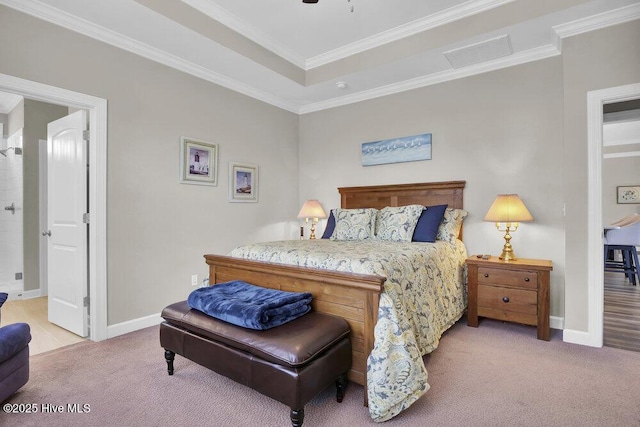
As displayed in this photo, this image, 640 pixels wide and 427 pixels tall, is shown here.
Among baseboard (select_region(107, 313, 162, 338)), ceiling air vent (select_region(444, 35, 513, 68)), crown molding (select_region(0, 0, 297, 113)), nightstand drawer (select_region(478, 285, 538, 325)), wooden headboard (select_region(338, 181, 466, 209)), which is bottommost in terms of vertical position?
baseboard (select_region(107, 313, 162, 338))

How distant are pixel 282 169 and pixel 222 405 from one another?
3.41m

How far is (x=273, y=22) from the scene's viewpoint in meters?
3.23

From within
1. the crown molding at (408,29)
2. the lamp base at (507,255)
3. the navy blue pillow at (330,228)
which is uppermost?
the crown molding at (408,29)

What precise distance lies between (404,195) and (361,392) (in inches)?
99.0

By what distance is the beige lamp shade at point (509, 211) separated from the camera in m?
3.01

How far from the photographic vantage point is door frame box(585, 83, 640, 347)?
2662mm

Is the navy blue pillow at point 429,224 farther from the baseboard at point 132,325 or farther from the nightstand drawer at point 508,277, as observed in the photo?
the baseboard at point 132,325

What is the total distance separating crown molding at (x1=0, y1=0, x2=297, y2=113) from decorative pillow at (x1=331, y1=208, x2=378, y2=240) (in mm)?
2067

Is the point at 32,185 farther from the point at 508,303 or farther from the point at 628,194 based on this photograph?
the point at 628,194

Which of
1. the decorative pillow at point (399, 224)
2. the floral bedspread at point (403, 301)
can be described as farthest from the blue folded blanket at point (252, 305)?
the decorative pillow at point (399, 224)

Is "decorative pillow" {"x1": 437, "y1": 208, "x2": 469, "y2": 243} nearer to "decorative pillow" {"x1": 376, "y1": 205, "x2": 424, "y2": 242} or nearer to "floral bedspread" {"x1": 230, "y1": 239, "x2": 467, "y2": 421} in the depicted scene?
"floral bedspread" {"x1": 230, "y1": 239, "x2": 467, "y2": 421}

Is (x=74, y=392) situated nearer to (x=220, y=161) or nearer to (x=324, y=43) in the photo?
(x=220, y=161)

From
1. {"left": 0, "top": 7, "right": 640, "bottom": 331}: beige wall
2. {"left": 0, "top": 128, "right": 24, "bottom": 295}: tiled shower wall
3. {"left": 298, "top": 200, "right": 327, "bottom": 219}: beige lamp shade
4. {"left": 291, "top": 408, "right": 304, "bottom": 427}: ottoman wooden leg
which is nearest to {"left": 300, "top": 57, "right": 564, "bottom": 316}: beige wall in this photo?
{"left": 0, "top": 7, "right": 640, "bottom": 331}: beige wall

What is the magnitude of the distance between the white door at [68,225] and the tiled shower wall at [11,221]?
5.38 ft
